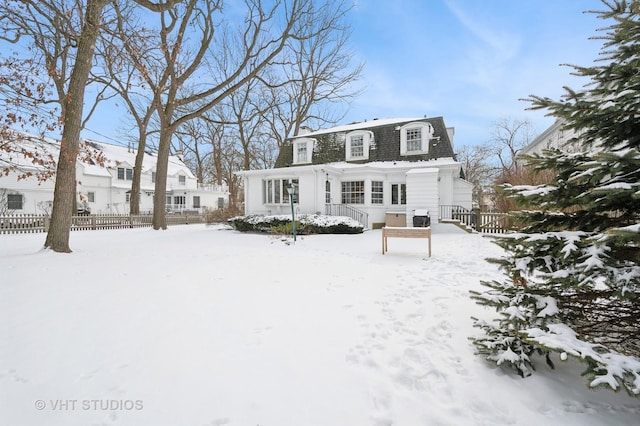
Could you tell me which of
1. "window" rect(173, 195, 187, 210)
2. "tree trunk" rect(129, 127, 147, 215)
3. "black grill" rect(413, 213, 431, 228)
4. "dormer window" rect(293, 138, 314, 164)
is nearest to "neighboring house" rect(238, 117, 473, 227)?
"black grill" rect(413, 213, 431, 228)

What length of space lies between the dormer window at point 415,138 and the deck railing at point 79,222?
16462 millimetres

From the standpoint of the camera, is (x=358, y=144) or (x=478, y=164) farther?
(x=478, y=164)

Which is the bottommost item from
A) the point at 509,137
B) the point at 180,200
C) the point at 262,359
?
the point at 262,359

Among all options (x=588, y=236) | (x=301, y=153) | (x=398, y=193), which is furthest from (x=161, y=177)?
(x=588, y=236)

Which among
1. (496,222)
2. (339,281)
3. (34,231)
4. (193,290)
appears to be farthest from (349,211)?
(34,231)

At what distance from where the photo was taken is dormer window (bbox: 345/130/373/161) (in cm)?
1662

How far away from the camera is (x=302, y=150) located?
18.2m

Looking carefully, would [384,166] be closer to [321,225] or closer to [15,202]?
[321,225]

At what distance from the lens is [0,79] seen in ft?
21.4

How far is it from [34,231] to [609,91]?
65.6 ft

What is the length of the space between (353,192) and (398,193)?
2444 mm

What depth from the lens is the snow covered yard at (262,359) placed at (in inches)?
75.9

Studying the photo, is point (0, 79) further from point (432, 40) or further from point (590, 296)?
point (432, 40)

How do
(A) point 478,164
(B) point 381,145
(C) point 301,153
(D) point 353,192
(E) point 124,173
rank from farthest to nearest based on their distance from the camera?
(A) point 478,164, (E) point 124,173, (C) point 301,153, (B) point 381,145, (D) point 353,192
